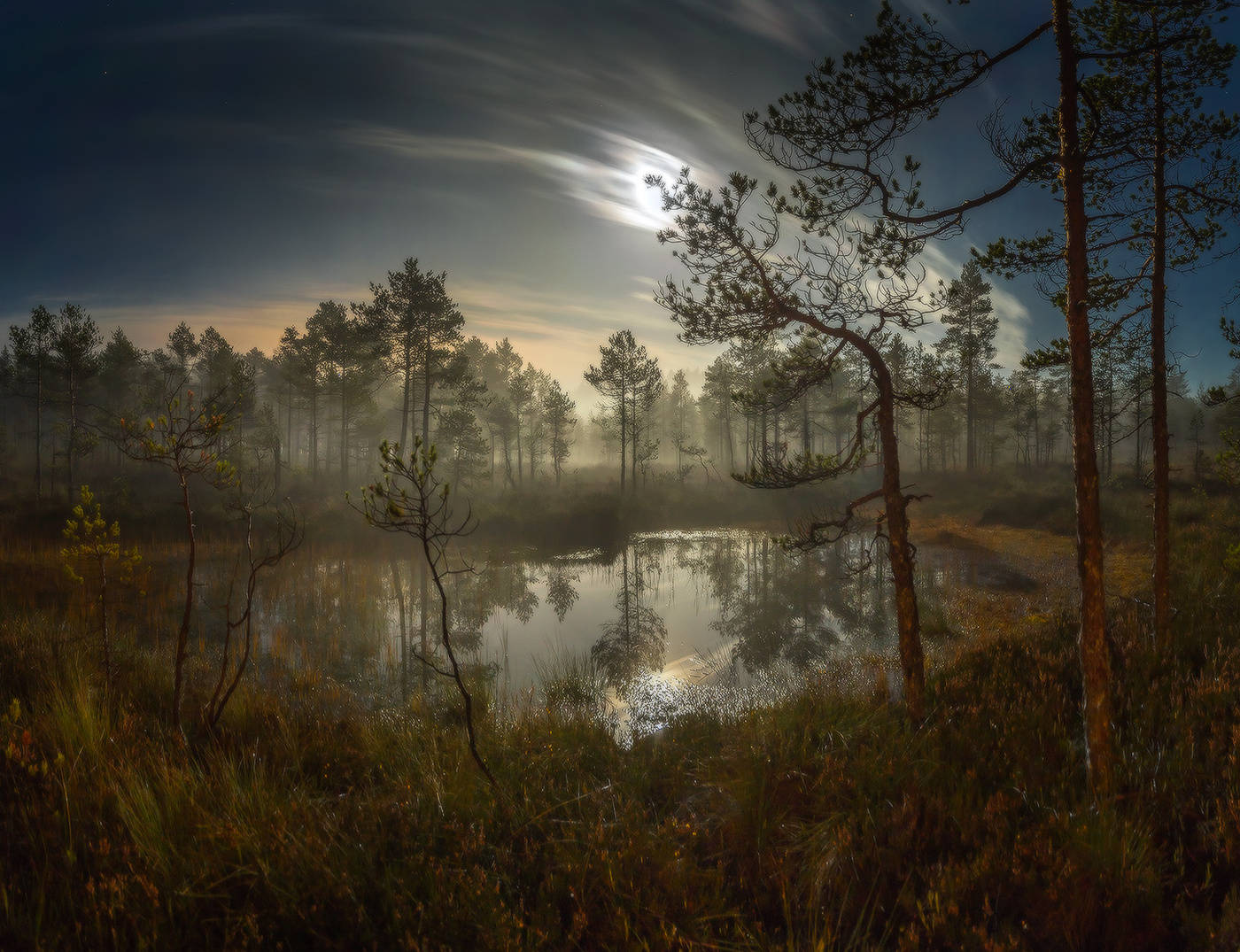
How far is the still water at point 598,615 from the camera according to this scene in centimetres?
993

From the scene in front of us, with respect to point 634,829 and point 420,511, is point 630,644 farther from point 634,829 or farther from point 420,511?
point 420,511

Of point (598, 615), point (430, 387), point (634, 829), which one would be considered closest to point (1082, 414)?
point (634, 829)

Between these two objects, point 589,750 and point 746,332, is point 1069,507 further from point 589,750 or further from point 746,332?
point 589,750

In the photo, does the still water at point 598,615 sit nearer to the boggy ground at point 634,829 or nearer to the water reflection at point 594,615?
the water reflection at point 594,615

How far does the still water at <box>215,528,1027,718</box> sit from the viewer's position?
32.6 ft

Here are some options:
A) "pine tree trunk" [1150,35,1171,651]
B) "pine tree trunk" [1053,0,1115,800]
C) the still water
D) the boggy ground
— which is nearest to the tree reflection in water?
the still water

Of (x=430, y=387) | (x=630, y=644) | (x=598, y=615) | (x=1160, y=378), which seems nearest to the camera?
(x=1160, y=378)

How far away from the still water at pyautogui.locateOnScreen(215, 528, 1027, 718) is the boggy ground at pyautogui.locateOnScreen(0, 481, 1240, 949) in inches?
90.8

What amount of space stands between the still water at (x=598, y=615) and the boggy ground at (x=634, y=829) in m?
2.31

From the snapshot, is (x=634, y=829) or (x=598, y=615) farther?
(x=598, y=615)

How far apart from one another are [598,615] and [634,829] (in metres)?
10.0

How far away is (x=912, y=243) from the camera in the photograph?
5855mm

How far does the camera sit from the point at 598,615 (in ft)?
45.3

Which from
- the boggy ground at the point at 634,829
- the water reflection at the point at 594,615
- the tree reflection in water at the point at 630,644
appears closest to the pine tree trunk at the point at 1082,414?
the boggy ground at the point at 634,829
